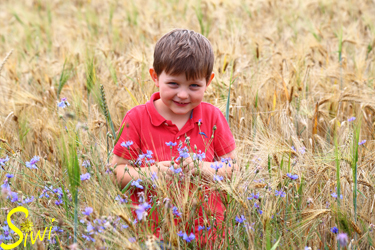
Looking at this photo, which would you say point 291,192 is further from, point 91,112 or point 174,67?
point 91,112

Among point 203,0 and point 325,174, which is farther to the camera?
point 203,0

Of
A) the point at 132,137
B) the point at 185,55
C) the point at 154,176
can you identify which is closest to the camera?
the point at 154,176

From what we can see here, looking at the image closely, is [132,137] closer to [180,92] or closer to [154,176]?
[180,92]

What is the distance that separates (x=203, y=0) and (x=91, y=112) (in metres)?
3.49

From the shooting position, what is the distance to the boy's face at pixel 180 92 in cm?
179

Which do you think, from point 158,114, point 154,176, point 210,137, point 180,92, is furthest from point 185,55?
point 154,176

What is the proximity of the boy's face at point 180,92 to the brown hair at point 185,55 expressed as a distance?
3 centimetres

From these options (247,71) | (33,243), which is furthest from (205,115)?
(247,71)

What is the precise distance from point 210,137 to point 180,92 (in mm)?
282

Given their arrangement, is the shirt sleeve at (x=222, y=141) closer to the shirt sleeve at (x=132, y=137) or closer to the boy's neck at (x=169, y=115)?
the boy's neck at (x=169, y=115)

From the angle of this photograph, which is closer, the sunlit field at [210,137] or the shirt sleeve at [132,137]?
the sunlit field at [210,137]

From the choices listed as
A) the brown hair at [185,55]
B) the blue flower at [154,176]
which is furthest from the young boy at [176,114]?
the blue flower at [154,176]

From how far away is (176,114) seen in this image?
192 centimetres

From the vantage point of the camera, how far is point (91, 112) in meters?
2.37
